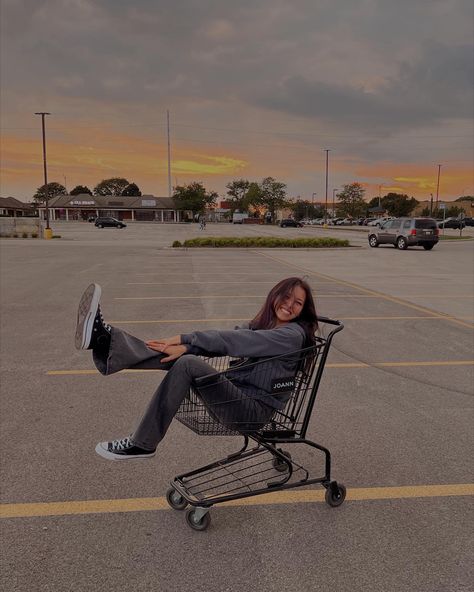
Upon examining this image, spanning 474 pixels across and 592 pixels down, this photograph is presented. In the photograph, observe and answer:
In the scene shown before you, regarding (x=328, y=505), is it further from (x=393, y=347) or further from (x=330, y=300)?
(x=330, y=300)

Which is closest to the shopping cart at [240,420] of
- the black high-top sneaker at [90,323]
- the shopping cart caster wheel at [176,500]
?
the shopping cart caster wheel at [176,500]

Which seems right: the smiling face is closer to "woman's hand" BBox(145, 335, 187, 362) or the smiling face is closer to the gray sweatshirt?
the gray sweatshirt

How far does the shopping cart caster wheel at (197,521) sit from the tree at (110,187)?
156 meters

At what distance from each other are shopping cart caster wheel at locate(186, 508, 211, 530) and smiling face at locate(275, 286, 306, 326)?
1196 millimetres

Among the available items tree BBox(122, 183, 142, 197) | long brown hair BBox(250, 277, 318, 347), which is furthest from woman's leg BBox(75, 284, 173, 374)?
tree BBox(122, 183, 142, 197)

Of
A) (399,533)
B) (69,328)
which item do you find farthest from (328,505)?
(69,328)

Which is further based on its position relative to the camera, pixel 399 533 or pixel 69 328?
pixel 69 328

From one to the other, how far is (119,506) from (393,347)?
15.3 ft

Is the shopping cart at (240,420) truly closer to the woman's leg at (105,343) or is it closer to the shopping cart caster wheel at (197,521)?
the shopping cart caster wheel at (197,521)

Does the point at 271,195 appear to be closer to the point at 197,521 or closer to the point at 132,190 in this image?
the point at 132,190

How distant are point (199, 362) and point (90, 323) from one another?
61 cm

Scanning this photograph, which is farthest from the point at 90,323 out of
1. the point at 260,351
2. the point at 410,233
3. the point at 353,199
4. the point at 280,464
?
the point at 353,199

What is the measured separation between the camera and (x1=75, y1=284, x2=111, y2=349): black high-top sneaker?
8.36 ft

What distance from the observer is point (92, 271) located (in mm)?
15477
